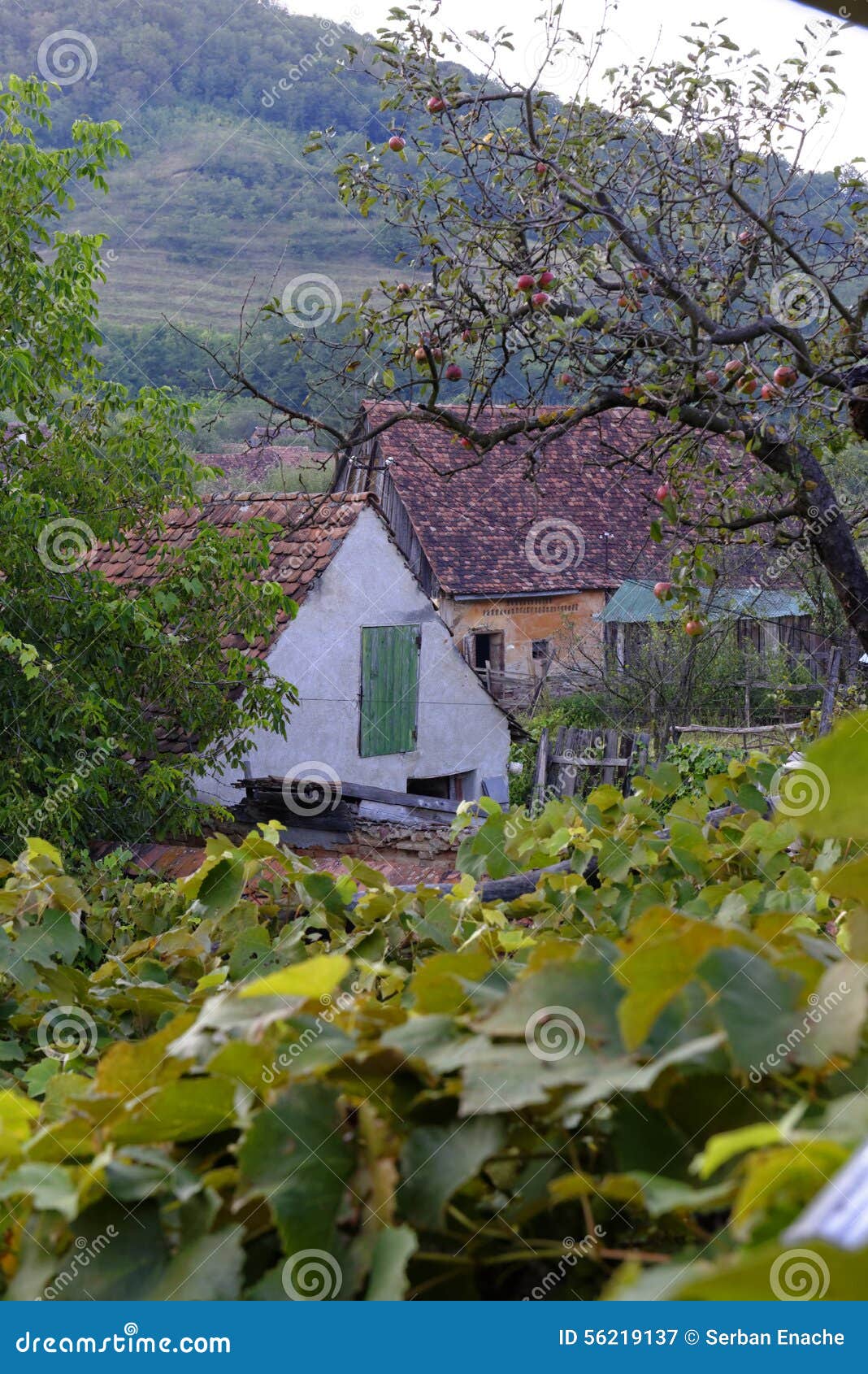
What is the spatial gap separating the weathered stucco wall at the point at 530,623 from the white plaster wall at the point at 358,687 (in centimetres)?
752

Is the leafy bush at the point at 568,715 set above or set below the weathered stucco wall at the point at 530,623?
below

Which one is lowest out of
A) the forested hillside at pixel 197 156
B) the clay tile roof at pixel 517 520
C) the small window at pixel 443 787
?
the small window at pixel 443 787

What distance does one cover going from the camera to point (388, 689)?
14359 millimetres

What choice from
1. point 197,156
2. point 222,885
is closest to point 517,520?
point 222,885

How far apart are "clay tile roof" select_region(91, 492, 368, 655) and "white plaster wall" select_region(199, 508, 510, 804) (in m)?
0.16

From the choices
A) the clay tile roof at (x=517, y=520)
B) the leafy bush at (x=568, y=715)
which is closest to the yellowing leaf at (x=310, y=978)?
the leafy bush at (x=568, y=715)

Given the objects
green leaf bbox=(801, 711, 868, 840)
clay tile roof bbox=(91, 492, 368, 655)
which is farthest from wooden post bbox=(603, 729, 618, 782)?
green leaf bbox=(801, 711, 868, 840)

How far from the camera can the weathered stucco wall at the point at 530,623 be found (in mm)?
22969

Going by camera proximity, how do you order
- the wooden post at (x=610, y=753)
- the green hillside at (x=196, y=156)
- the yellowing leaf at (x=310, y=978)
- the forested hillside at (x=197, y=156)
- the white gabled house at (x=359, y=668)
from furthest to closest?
the green hillside at (x=196, y=156), the forested hillside at (x=197, y=156), the wooden post at (x=610, y=753), the white gabled house at (x=359, y=668), the yellowing leaf at (x=310, y=978)

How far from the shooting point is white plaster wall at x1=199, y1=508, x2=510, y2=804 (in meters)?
12.7

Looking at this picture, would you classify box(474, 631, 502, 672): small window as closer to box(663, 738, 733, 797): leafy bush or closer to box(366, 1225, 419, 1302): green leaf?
box(663, 738, 733, 797): leafy bush

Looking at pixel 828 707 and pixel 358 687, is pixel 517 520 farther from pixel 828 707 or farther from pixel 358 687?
pixel 828 707

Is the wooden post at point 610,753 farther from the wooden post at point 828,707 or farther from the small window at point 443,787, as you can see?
the wooden post at point 828,707

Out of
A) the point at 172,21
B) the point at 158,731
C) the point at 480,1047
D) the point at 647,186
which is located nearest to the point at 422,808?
A: the point at 158,731
